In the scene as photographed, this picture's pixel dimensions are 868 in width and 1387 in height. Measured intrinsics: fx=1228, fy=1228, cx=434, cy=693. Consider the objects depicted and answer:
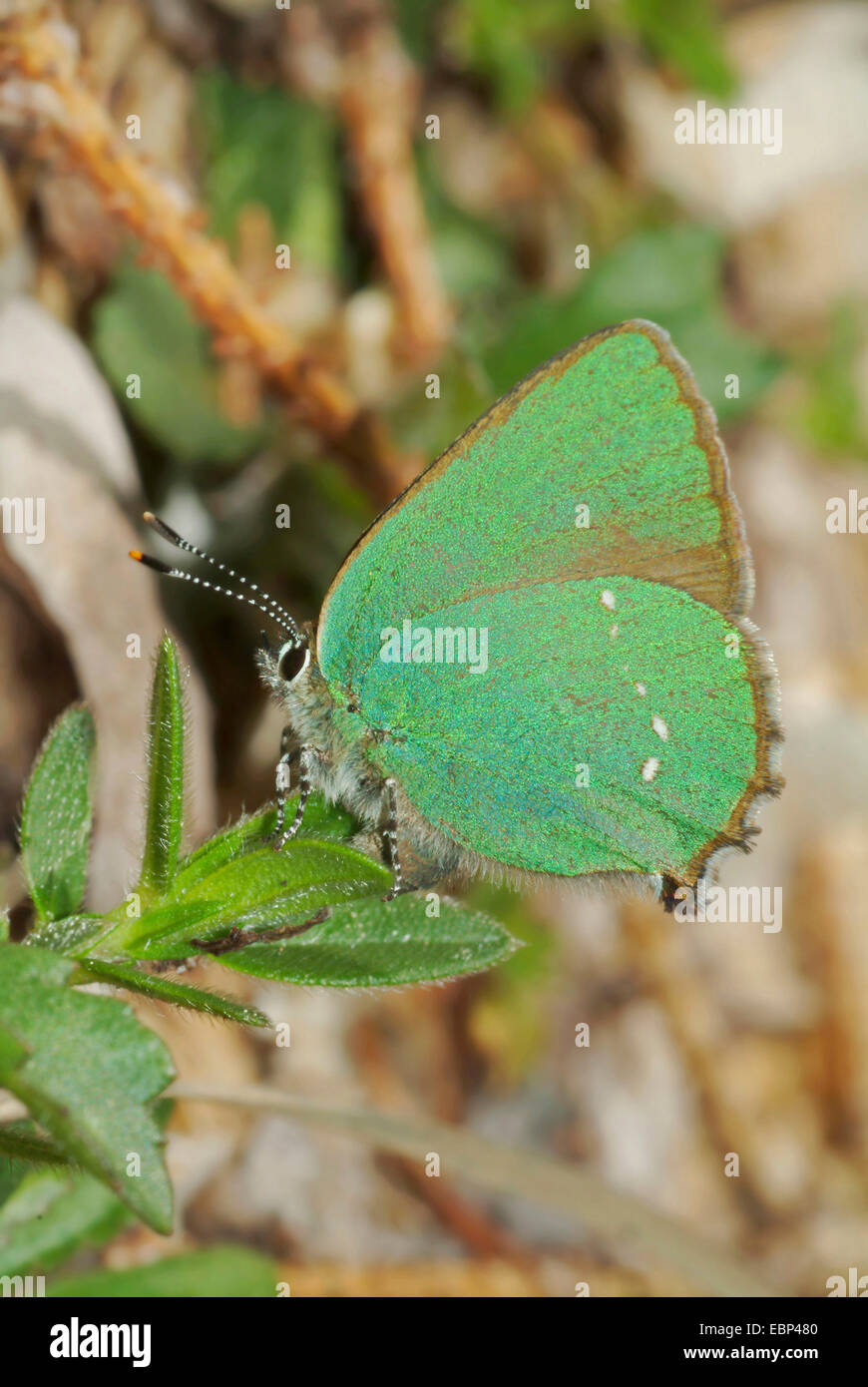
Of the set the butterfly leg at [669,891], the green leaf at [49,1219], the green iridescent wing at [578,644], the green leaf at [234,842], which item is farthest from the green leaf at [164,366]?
the green leaf at [49,1219]

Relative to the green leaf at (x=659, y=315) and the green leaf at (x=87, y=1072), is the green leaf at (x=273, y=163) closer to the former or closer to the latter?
the green leaf at (x=659, y=315)

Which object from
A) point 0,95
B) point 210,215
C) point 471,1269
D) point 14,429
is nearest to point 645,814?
point 14,429

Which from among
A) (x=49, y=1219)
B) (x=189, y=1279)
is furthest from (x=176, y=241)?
(x=189, y=1279)

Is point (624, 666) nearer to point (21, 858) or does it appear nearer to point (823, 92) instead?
point (21, 858)

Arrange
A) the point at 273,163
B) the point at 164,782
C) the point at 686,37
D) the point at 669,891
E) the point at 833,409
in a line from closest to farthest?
the point at 164,782, the point at 669,891, the point at 273,163, the point at 686,37, the point at 833,409

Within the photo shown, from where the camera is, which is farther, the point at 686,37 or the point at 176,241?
the point at 686,37

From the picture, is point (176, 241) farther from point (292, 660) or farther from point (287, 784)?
point (287, 784)
